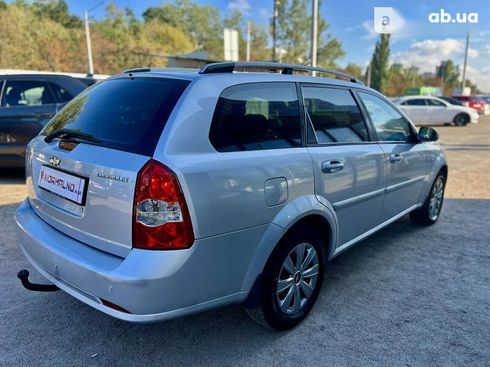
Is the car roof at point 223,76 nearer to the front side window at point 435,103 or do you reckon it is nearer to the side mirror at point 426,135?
the side mirror at point 426,135

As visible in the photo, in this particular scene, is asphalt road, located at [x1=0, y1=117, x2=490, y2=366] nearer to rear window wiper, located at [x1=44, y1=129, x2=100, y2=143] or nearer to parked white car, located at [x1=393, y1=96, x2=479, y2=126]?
rear window wiper, located at [x1=44, y1=129, x2=100, y2=143]

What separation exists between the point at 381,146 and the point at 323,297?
4.55ft

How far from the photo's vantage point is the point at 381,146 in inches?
136

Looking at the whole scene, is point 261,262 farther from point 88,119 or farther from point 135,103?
point 88,119

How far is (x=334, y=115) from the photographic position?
10.1ft

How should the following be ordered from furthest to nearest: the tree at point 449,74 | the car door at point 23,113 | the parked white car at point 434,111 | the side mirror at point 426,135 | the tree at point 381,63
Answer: the tree at point 449,74 → the tree at point 381,63 → the parked white car at point 434,111 → the car door at point 23,113 → the side mirror at point 426,135

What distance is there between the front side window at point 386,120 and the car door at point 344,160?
221mm

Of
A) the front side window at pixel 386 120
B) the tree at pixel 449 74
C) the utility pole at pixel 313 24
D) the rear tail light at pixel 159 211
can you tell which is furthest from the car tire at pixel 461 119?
the tree at pixel 449 74

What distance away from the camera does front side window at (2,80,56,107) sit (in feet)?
20.3

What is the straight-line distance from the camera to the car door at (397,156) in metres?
3.55

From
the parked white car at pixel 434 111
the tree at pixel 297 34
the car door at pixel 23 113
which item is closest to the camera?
the car door at pixel 23 113

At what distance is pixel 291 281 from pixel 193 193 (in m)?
1.04

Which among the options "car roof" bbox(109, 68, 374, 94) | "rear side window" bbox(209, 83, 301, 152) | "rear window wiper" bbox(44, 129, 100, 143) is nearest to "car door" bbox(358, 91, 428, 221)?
"car roof" bbox(109, 68, 374, 94)

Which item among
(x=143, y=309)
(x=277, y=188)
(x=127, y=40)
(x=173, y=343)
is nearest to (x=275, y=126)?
(x=277, y=188)
